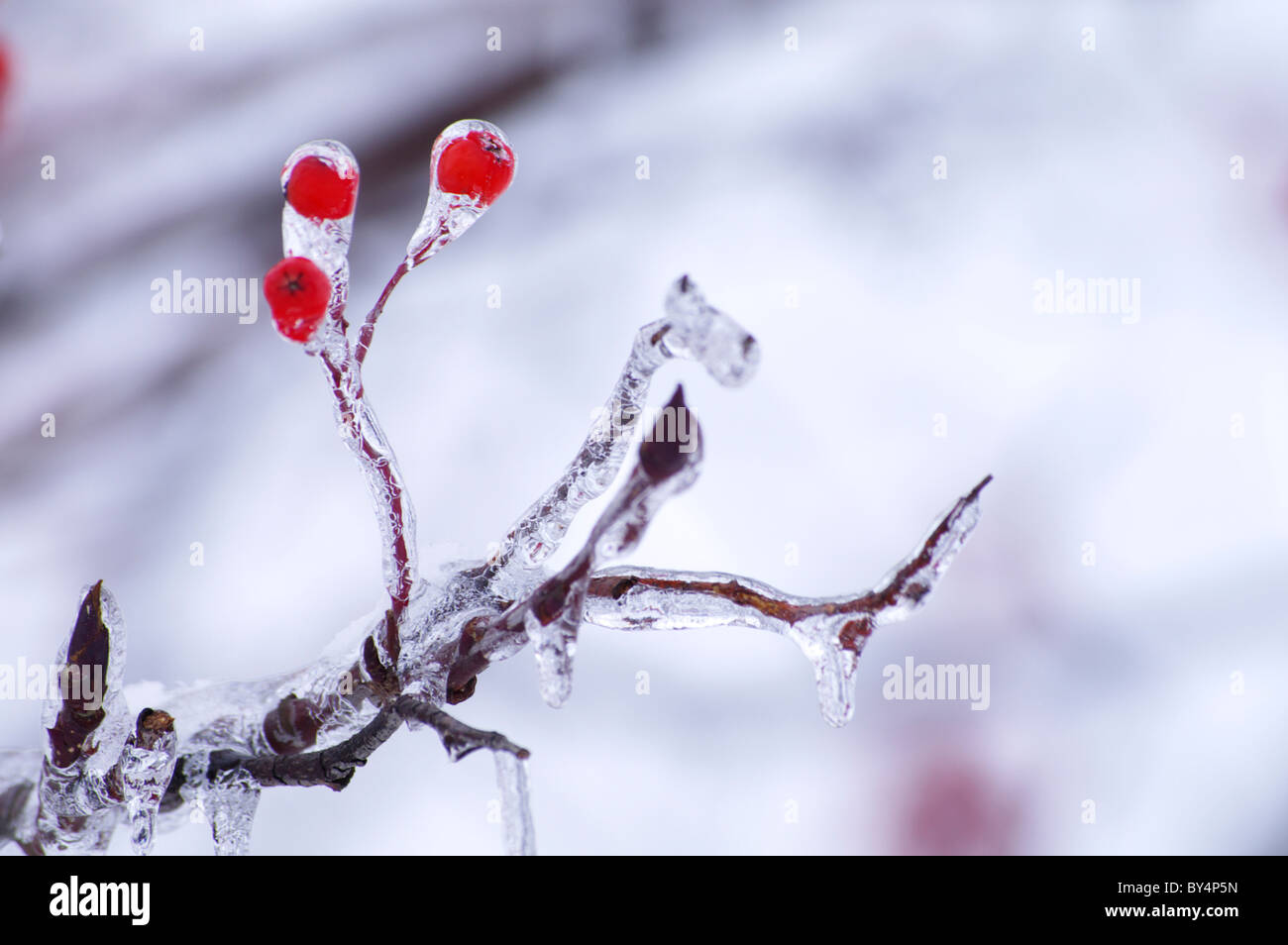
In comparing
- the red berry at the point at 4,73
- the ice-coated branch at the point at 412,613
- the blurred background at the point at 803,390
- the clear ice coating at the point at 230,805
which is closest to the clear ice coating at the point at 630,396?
the ice-coated branch at the point at 412,613

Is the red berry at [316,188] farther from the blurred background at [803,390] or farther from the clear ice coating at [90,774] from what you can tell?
the blurred background at [803,390]

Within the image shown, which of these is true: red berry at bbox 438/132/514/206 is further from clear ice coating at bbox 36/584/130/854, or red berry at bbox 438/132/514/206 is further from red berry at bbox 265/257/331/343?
clear ice coating at bbox 36/584/130/854

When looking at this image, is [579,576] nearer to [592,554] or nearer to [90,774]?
[592,554]

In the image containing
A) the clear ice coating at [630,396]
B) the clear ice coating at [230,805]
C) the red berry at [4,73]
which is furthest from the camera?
the red berry at [4,73]

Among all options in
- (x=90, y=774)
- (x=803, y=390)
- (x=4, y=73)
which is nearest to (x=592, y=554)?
(x=90, y=774)

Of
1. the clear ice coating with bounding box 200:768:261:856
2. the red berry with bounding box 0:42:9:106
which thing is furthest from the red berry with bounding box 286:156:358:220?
the red berry with bounding box 0:42:9:106

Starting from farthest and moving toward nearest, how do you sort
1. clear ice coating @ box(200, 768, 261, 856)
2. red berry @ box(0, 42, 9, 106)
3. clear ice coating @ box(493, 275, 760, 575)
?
red berry @ box(0, 42, 9, 106) → clear ice coating @ box(200, 768, 261, 856) → clear ice coating @ box(493, 275, 760, 575)
